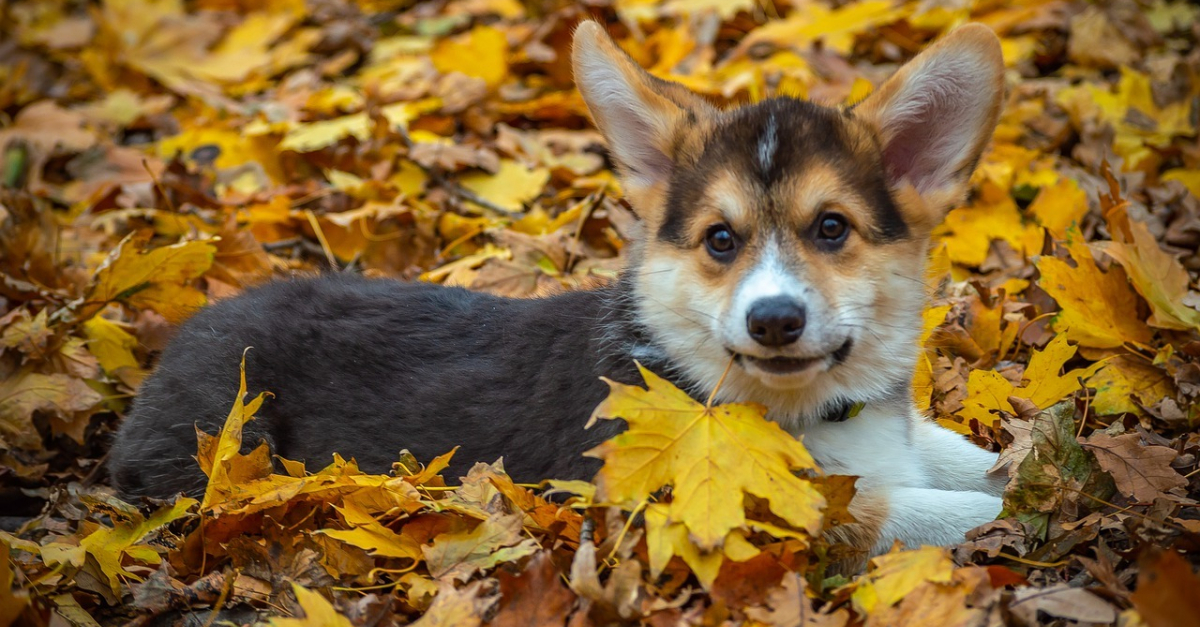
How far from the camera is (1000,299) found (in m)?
4.94

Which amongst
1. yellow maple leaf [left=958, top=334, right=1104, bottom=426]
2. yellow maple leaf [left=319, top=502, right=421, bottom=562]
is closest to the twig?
yellow maple leaf [left=319, top=502, right=421, bottom=562]

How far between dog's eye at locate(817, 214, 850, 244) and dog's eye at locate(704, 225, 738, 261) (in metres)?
0.29

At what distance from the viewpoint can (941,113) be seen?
400 cm

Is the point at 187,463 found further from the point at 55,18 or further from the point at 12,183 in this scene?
the point at 55,18

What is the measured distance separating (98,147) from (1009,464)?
638 cm

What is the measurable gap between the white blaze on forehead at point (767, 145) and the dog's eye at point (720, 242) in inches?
9.8

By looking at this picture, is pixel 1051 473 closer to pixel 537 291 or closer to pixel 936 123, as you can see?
pixel 936 123

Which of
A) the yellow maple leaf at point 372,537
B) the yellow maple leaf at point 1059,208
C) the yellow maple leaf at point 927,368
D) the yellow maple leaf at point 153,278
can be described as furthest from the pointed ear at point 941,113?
the yellow maple leaf at point 153,278

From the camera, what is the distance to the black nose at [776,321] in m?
3.40

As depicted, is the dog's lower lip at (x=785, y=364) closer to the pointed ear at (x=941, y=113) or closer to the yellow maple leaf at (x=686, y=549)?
the yellow maple leaf at (x=686, y=549)

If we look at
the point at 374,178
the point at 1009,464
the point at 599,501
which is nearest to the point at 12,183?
the point at 374,178

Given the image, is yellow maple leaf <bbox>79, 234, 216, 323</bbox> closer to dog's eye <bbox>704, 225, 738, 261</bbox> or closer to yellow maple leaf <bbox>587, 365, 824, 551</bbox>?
dog's eye <bbox>704, 225, 738, 261</bbox>

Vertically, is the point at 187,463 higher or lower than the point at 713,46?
lower

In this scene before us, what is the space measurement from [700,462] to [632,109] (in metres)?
1.52
